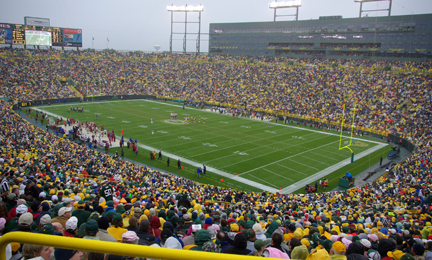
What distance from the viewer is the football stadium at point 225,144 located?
17.2ft

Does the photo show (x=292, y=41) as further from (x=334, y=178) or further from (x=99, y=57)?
(x=334, y=178)

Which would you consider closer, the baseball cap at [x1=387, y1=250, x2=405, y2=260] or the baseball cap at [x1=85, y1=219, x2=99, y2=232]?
the baseball cap at [x1=85, y1=219, x2=99, y2=232]

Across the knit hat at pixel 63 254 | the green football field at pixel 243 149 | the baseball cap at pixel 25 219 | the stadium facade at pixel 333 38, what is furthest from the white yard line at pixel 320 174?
the stadium facade at pixel 333 38

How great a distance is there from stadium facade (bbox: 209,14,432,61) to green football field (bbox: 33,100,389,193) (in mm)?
31388

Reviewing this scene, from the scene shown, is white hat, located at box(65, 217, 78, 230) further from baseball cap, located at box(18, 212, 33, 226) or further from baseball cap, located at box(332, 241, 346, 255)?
baseball cap, located at box(332, 241, 346, 255)

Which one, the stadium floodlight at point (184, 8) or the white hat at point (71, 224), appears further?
the stadium floodlight at point (184, 8)

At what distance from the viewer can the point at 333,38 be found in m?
67.4

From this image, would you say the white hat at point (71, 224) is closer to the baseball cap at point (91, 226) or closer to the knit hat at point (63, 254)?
the baseball cap at point (91, 226)

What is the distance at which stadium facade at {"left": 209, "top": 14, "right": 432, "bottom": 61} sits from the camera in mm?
55406

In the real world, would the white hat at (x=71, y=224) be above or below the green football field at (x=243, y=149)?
above

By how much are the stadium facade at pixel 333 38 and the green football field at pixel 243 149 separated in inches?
1236

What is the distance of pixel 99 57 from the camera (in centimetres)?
7494

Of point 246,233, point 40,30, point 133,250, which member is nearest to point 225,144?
point 246,233

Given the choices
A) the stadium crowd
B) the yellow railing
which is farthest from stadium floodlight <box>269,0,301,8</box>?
the yellow railing
